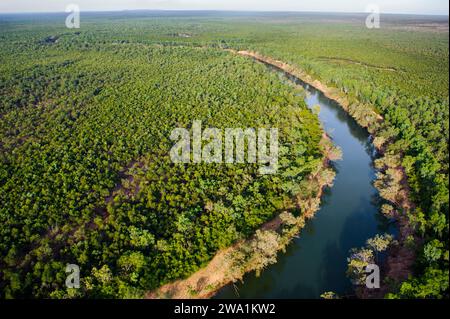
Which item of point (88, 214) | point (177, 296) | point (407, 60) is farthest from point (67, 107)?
point (407, 60)

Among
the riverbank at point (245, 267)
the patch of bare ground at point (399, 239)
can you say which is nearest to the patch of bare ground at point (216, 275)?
the riverbank at point (245, 267)

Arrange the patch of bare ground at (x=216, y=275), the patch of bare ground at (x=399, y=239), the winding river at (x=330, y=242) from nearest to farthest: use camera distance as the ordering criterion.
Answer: the patch of bare ground at (x=399, y=239) < the patch of bare ground at (x=216, y=275) < the winding river at (x=330, y=242)

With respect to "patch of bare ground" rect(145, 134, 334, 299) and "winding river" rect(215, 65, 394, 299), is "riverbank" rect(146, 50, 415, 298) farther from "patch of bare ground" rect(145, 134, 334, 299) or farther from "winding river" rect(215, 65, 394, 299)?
"winding river" rect(215, 65, 394, 299)

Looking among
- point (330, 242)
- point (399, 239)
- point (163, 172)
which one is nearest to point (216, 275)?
point (330, 242)

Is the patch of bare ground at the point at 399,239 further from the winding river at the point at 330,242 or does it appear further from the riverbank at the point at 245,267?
the winding river at the point at 330,242

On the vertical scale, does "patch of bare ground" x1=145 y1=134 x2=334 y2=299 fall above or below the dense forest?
below

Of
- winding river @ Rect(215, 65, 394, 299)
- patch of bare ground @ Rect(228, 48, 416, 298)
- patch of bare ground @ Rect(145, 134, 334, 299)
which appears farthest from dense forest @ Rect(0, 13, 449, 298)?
winding river @ Rect(215, 65, 394, 299)
